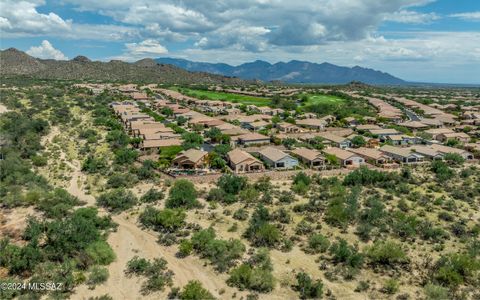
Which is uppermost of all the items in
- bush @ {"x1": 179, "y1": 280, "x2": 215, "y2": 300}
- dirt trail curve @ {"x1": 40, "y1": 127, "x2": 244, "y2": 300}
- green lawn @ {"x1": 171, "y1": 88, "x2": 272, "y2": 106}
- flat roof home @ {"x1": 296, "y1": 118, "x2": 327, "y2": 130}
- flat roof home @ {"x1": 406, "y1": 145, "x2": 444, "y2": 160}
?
green lawn @ {"x1": 171, "y1": 88, "x2": 272, "y2": 106}

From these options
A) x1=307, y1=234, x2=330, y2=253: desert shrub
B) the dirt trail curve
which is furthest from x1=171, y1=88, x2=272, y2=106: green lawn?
x1=307, y1=234, x2=330, y2=253: desert shrub

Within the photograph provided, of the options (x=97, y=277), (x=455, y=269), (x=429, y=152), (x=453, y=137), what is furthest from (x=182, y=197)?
(x=453, y=137)

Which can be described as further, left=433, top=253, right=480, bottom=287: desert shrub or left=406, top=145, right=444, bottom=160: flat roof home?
left=406, top=145, right=444, bottom=160: flat roof home

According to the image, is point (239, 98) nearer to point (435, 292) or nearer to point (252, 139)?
point (252, 139)

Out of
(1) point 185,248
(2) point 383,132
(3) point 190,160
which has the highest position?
(2) point 383,132

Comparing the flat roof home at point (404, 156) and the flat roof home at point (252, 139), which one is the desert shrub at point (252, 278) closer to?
the flat roof home at point (404, 156)

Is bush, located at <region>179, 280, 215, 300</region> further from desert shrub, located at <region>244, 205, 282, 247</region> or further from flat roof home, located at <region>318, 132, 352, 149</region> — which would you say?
flat roof home, located at <region>318, 132, 352, 149</region>
